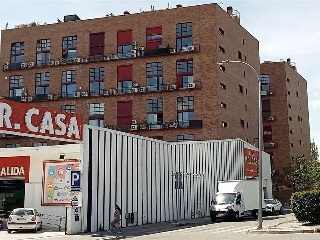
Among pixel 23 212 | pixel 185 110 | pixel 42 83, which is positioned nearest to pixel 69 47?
pixel 42 83

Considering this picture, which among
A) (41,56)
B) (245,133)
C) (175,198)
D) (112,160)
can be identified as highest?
(41,56)

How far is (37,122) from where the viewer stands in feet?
76.2

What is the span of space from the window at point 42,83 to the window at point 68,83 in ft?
6.76

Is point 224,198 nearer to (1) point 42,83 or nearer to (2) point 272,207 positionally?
(2) point 272,207

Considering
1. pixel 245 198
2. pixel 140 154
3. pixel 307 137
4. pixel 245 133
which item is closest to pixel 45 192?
pixel 140 154

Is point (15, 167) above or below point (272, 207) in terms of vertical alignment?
above

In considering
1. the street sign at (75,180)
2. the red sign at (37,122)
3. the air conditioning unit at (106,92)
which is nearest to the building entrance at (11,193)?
the street sign at (75,180)

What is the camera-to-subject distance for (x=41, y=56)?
5947 cm

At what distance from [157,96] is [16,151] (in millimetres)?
25223

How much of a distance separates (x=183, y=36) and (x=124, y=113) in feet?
34.8

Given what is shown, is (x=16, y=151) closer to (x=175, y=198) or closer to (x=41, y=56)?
(x=175, y=198)

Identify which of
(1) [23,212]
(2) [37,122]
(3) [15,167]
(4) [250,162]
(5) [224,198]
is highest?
(2) [37,122]

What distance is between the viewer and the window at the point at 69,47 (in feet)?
191

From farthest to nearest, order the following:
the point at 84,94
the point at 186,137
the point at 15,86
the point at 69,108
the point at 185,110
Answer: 1. the point at 15,86
2. the point at 69,108
3. the point at 84,94
4. the point at 185,110
5. the point at 186,137
